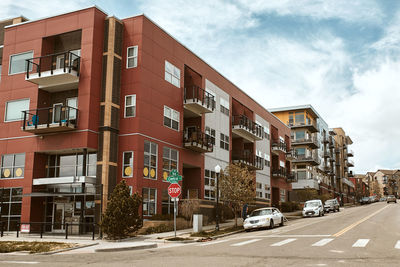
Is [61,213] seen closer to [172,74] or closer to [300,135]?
[172,74]

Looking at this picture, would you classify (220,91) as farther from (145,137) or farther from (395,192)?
(395,192)

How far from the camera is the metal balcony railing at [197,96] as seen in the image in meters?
34.2

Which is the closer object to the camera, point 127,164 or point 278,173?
point 127,164

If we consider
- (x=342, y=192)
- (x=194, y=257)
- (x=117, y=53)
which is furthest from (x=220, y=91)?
(x=342, y=192)

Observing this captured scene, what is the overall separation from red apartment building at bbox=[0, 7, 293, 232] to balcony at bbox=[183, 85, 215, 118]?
42cm

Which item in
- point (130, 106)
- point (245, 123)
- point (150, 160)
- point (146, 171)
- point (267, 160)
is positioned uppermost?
point (245, 123)

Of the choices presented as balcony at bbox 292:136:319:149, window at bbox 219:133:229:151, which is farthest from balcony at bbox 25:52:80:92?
balcony at bbox 292:136:319:149

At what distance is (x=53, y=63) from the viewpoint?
3030 cm

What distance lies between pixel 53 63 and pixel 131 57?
18.9 feet

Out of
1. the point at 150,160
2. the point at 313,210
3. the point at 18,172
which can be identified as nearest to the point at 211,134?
the point at 150,160

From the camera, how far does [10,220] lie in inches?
1110

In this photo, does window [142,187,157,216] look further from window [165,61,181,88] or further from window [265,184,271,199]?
window [265,184,271,199]

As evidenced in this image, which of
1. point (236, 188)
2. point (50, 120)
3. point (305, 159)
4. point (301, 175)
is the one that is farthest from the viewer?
point (301, 175)

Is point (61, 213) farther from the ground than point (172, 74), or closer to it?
closer to it
